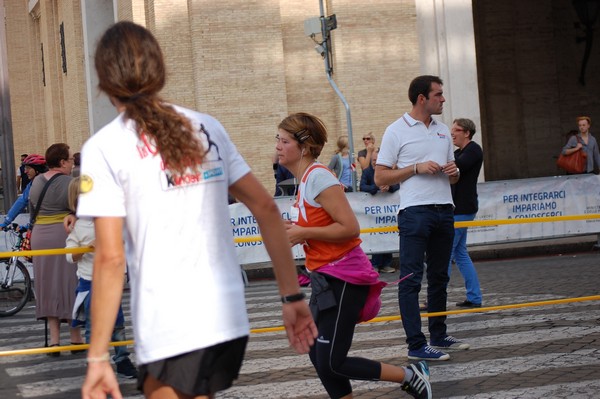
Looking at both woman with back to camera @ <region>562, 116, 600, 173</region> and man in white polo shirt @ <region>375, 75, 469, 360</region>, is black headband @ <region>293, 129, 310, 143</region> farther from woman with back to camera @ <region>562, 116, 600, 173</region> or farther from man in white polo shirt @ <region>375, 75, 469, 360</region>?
woman with back to camera @ <region>562, 116, 600, 173</region>

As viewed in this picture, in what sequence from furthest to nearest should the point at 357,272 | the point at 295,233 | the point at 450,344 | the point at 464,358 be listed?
the point at 450,344, the point at 464,358, the point at 357,272, the point at 295,233

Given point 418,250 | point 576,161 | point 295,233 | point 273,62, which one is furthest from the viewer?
point 273,62

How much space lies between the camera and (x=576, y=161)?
20.0 metres

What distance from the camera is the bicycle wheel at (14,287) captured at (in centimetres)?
1341

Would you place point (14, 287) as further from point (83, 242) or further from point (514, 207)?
point (514, 207)

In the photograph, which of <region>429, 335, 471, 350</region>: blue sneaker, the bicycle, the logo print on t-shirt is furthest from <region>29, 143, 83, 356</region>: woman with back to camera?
the logo print on t-shirt

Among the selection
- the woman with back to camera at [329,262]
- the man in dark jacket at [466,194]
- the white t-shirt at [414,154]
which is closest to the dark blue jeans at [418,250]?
the white t-shirt at [414,154]

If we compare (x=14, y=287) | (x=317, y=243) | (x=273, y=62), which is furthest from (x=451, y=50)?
(x=317, y=243)

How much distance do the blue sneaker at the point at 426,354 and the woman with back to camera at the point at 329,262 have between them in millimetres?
2067

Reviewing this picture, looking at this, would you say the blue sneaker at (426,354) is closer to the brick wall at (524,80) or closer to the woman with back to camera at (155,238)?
the woman with back to camera at (155,238)

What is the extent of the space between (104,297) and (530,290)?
31.4 ft

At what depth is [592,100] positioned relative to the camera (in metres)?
34.4

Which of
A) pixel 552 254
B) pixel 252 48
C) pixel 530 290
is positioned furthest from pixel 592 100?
pixel 530 290

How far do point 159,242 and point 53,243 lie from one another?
678 cm
